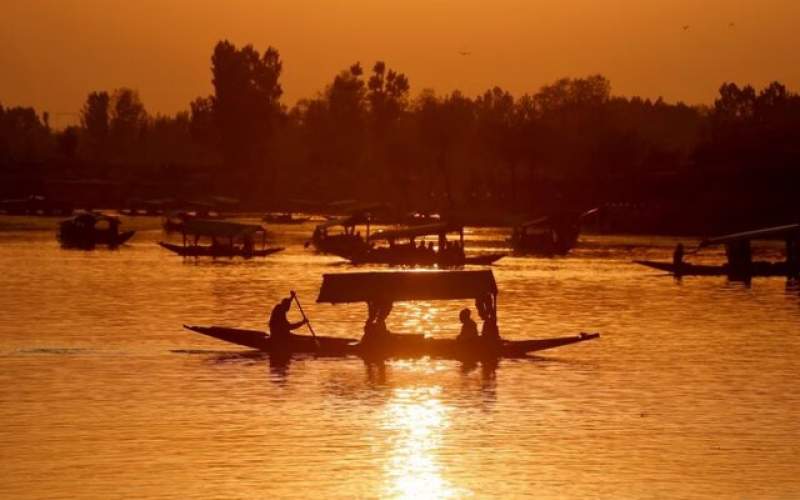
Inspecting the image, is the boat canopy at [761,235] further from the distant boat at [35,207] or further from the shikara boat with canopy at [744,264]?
the distant boat at [35,207]

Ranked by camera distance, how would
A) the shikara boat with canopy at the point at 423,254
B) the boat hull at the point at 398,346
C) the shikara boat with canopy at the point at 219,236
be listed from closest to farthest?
the boat hull at the point at 398,346, the shikara boat with canopy at the point at 423,254, the shikara boat with canopy at the point at 219,236

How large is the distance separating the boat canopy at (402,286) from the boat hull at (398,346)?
1462 millimetres

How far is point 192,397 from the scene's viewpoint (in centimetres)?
3444

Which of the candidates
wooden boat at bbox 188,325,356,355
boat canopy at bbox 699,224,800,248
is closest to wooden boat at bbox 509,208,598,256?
boat canopy at bbox 699,224,800,248

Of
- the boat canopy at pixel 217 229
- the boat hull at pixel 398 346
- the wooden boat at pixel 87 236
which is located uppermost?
the boat canopy at pixel 217 229

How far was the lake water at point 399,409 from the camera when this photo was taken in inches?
1020

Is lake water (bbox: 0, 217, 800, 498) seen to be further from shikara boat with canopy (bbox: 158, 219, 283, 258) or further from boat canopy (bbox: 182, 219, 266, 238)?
shikara boat with canopy (bbox: 158, 219, 283, 258)

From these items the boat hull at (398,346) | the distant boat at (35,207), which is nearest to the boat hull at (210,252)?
the boat hull at (398,346)

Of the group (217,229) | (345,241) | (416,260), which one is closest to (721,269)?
(416,260)

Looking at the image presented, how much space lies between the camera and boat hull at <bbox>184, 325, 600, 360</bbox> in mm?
37906

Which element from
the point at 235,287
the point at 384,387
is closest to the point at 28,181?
the point at 235,287

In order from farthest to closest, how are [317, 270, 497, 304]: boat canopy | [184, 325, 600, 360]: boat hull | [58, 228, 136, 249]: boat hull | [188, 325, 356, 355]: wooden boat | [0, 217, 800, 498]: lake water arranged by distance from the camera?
[58, 228, 136, 249]: boat hull, [188, 325, 356, 355]: wooden boat, [184, 325, 600, 360]: boat hull, [317, 270, 497, 304]: boat canopy, [0, 217, 800, 498]: lake water

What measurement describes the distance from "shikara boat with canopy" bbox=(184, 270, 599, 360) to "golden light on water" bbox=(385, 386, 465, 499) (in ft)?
7.43

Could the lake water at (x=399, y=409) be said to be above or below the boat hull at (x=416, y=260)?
below
